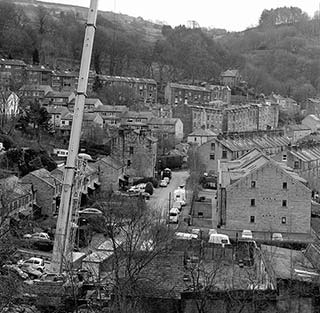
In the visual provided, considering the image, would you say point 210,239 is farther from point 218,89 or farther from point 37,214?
point 218,89

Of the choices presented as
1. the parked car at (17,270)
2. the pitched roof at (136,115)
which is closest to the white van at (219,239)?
the parked car at (17,270)

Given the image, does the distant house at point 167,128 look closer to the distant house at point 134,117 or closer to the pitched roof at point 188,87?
the distant house at point 134,117

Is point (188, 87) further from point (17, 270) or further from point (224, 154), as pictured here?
point (17, 270)

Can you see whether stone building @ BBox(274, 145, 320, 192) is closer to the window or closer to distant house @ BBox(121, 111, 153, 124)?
the window

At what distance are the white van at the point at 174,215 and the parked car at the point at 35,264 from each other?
569 cm

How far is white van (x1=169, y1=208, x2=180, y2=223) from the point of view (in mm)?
20531

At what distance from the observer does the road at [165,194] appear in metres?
22.7

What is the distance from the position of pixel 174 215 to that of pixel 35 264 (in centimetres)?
687

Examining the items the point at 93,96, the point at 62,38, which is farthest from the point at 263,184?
the point at 62,38

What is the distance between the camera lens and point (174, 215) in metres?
21.2

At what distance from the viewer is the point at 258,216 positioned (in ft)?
66.2

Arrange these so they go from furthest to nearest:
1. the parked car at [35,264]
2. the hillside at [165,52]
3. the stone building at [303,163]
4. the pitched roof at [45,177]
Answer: the hillside at [165,52], the stone building at [303,163], the pitched roof at [45,177], the parked car at [35,264]

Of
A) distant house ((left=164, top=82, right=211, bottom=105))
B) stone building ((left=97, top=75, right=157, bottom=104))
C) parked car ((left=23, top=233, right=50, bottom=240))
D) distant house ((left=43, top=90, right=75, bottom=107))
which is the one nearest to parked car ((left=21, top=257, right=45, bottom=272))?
parked car ((left=23, top=233, right=50, bottom=240))

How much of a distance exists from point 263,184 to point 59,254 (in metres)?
8.52
